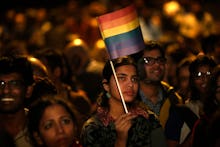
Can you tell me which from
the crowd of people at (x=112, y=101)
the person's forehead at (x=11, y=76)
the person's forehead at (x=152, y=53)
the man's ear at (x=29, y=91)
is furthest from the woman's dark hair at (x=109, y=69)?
the person's forehead at (x=152, y=53)

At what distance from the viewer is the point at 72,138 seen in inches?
212

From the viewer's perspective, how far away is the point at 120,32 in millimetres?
6137

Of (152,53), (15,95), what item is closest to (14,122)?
(15,95)

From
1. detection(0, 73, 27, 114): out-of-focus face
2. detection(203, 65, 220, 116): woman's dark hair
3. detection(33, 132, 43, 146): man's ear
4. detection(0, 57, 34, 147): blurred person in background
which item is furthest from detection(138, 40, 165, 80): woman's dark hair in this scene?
detection(33, 132, 43, 146): man's ear

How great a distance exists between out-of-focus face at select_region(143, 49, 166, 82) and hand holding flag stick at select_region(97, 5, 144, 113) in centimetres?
120

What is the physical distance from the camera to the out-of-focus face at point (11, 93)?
623 cm

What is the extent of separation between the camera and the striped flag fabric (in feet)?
19.9

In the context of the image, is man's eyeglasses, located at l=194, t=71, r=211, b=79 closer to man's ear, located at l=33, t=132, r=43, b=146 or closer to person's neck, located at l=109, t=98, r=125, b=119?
person's neck, located at l=109, t=98, r=125, b=119

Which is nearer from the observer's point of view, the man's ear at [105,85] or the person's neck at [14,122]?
the person's neck at [14,122]

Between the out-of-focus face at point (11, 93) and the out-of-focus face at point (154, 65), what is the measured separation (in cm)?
158

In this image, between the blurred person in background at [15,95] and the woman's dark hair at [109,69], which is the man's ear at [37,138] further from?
the woman's dark hair at [109,69]

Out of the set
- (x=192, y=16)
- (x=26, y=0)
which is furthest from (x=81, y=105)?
(x=26, y=0)

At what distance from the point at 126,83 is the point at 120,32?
446 mm

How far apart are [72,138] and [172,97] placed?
2229 millimetres
